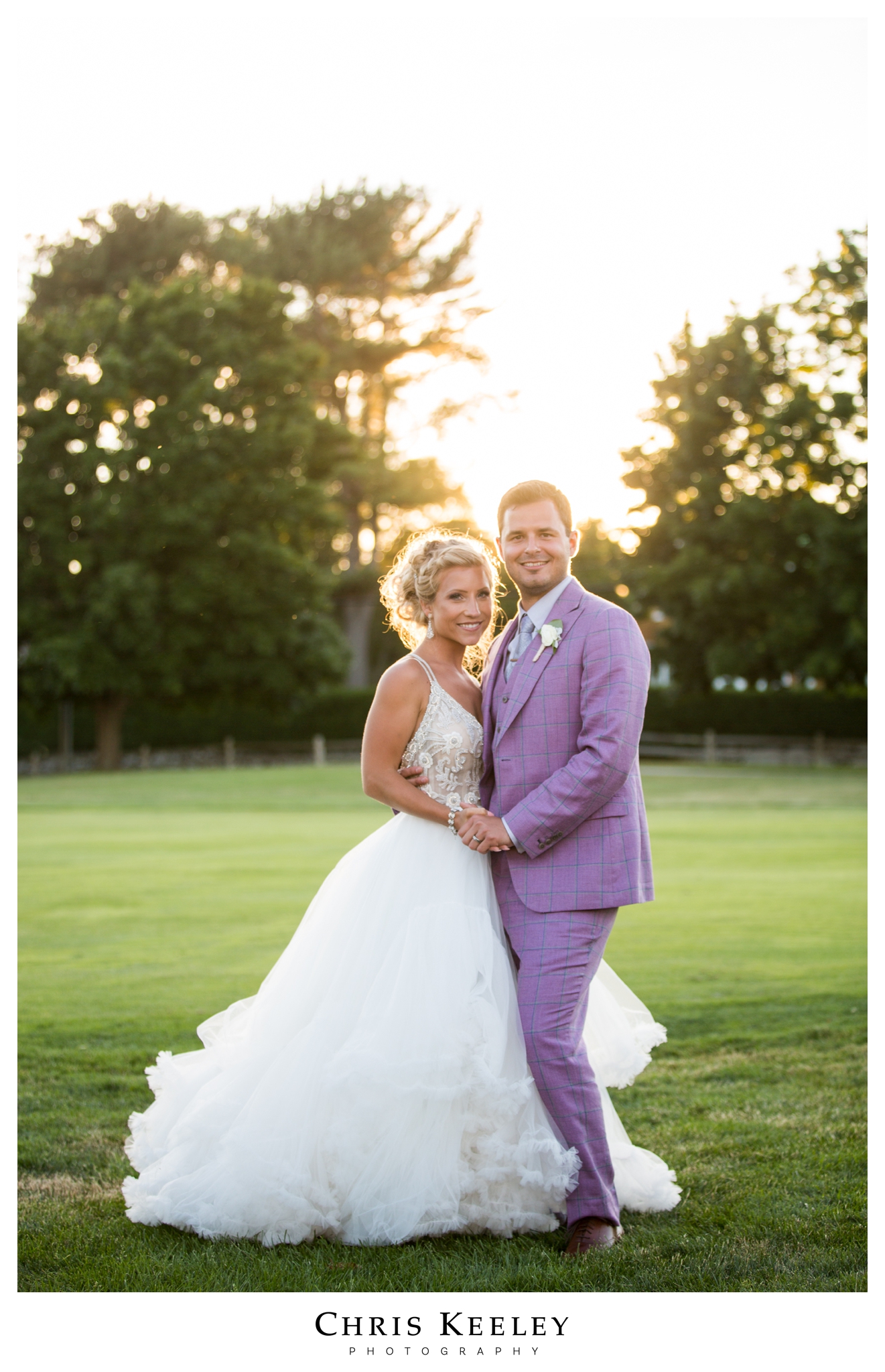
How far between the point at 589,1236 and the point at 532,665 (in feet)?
5.22

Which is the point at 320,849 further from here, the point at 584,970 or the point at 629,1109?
the point at 584,970

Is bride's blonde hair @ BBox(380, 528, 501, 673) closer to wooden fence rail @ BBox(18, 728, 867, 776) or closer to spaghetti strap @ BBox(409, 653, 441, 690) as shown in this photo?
spaghetti strap @ BBox(409, 653, 441, 690)

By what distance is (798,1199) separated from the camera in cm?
389

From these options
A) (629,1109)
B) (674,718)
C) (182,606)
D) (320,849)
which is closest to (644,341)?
(674,718)

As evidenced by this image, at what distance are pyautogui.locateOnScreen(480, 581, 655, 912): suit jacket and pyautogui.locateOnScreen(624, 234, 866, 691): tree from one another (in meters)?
29.5

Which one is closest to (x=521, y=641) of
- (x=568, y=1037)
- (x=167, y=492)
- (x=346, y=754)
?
(x=568, y=1037)

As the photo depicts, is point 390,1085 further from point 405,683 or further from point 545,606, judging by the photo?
point 545,606

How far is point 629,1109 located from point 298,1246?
189cm

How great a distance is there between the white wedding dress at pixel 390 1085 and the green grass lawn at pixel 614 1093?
11 cm

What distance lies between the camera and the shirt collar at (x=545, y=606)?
364cm

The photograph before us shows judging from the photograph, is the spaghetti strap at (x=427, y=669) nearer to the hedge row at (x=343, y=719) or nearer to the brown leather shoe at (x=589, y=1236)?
the brown leather shoe at (x=589, y=1236)

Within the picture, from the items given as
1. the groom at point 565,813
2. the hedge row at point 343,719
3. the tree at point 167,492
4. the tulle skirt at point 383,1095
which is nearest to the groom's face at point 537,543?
the groom at point 565,813
